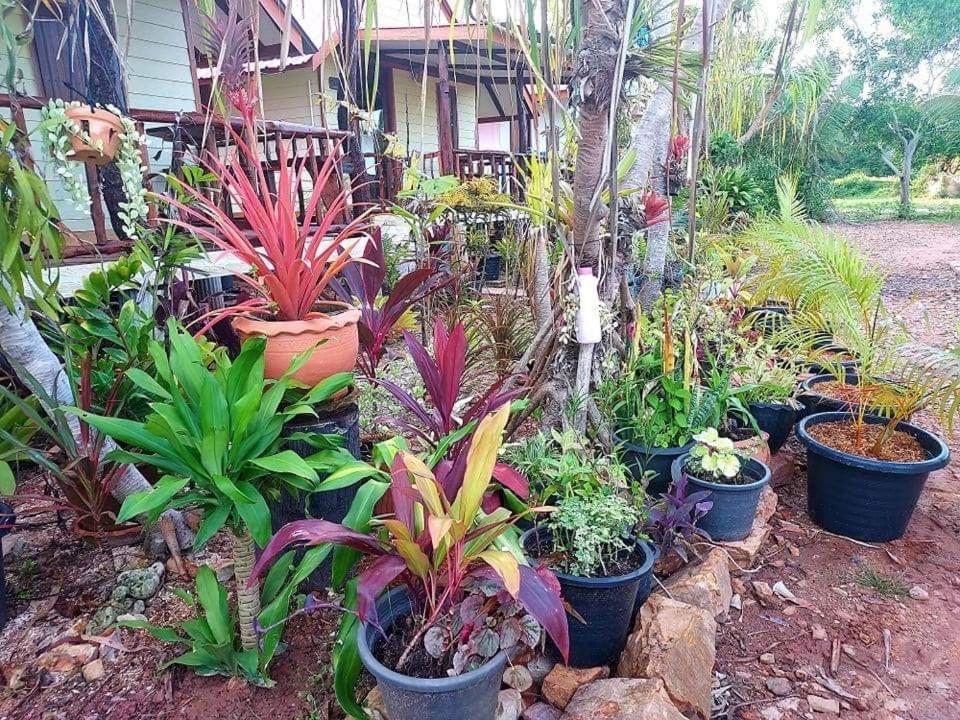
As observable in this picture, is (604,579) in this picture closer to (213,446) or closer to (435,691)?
(435,691)

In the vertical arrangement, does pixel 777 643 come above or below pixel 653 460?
below

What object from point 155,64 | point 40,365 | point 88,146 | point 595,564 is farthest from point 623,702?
point 155,64

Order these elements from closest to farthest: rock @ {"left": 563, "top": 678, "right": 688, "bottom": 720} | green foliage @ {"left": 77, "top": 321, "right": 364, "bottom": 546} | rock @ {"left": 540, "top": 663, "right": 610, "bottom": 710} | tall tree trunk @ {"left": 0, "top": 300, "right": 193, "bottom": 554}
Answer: rock @ {"left": 563, "top": 678, "right": 688, "bottom": 720}, green foliage @ {"left": 77, "top": 321, "right": 364, "bottom": 546}, rock @ {"left": 540, "top": 663, "right": 610, "bottom": 710}, tall tree trunk @ {"left": 0, "top": 300, "right": 193, "bottom": 554}

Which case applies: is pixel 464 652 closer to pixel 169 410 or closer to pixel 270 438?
pixel 270 438

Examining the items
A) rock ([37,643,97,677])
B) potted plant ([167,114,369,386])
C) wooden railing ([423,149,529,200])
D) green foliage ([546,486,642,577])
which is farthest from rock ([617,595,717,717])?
wooden railing ([423,149,529,200])

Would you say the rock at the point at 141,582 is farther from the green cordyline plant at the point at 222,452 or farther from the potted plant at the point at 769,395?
the potted plant at the point at 769,395

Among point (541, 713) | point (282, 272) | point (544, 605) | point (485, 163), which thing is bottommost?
Answer: point (541, 713)

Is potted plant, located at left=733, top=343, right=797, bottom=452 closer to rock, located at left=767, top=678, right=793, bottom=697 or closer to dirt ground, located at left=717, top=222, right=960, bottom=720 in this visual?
dirt ground, located at left=717, top=222, right=960, bottom=720

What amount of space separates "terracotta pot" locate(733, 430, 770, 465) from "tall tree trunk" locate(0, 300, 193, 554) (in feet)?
7.04

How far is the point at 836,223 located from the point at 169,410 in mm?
17716

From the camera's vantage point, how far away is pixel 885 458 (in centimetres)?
249

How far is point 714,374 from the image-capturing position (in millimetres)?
2639

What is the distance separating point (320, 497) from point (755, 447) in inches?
69.0

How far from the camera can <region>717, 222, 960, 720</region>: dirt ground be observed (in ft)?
5.67
